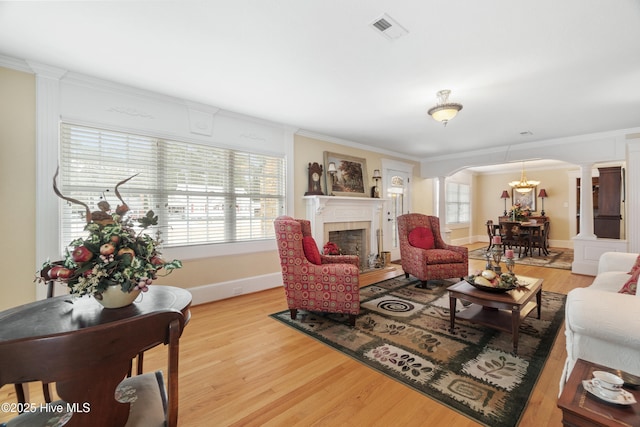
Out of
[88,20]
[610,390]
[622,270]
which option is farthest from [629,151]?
[88,20]

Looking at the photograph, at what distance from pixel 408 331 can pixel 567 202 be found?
847 centimetres

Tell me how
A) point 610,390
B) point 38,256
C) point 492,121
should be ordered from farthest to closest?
point 492,121
point 38,256
point 610,390

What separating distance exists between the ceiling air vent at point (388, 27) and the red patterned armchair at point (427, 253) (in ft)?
9.56

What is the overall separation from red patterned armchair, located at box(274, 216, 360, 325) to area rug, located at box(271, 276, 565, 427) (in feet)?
0.67

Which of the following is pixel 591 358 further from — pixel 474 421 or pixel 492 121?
pixel 492 121

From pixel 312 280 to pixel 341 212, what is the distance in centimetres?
232

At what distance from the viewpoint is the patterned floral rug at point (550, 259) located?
5859 mm

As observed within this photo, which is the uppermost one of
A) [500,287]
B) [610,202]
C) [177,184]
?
[177,184]

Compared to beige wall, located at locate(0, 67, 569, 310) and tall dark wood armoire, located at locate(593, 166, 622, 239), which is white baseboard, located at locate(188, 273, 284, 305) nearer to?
beige wall, located at locate(0, 67, 569, 310)

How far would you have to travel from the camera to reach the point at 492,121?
13.6ft

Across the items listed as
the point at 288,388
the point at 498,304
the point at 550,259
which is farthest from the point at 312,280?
the point at 550,259

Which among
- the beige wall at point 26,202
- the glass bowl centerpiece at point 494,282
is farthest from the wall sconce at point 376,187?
the glass bowl centerpiece at point 494,282

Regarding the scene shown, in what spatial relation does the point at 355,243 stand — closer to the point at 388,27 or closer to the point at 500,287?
the point at 500,287

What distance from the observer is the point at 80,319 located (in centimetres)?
121
